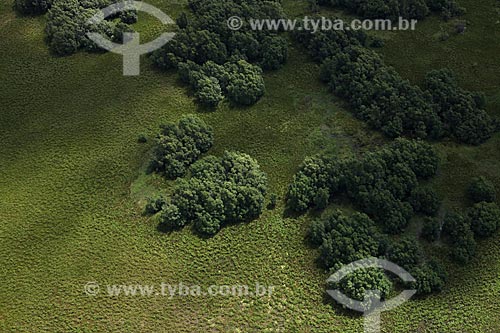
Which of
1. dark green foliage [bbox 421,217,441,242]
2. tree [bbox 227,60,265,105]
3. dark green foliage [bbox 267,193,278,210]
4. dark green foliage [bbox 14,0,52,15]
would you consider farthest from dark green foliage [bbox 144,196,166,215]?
dark green foliage [bbox 14,0,52,15]

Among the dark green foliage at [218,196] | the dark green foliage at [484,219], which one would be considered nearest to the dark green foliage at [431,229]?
the dark green foliage at [484,219]

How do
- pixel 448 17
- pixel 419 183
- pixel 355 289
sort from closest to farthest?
pixel 355 289 → pixel 419 183 → pixel 448 17

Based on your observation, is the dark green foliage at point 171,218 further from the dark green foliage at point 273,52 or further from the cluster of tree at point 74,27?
the cluster of tree at point 74,27

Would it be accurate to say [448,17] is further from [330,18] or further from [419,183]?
[419,183]

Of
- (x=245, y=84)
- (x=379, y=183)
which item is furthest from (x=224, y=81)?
(x=379, y=183)

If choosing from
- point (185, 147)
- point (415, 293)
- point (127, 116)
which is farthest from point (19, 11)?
point (415, 293)

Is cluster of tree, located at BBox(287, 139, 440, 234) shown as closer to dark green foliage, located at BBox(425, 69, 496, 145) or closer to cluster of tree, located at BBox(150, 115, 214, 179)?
dark green foliage, located at BBox(425, 69, 496, 145)
